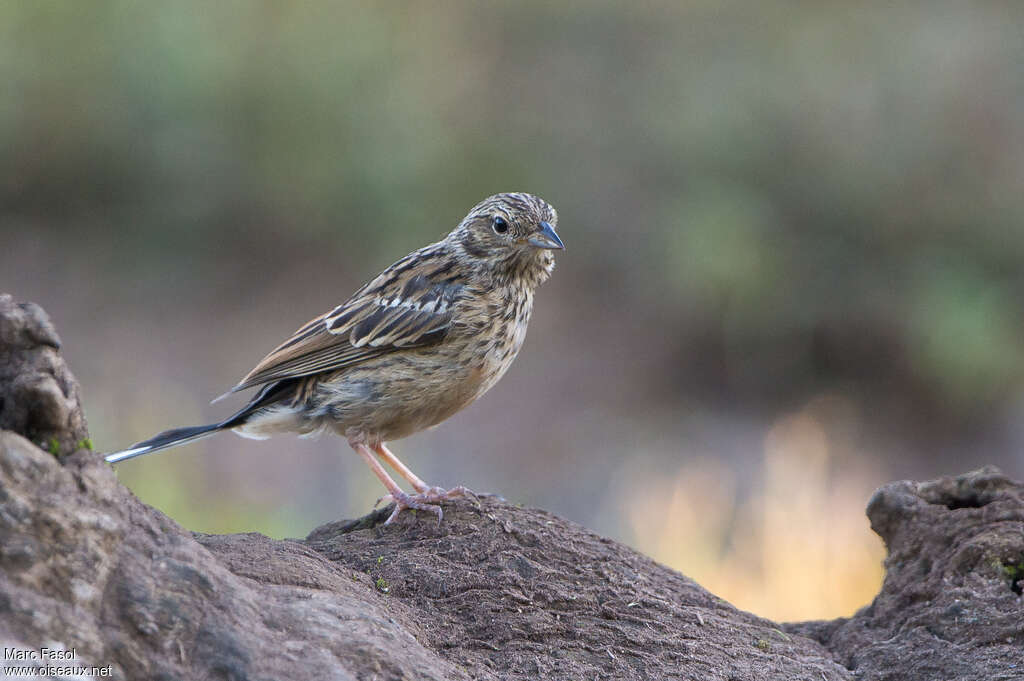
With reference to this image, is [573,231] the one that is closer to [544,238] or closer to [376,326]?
[544,238]

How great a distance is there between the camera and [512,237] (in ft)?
17.6

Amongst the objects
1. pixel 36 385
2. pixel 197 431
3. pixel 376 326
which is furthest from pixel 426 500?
pixel 36 385

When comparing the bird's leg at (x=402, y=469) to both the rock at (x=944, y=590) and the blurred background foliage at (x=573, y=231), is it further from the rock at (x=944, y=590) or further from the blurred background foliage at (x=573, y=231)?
the blurred background foliage at (x=573, y=231)

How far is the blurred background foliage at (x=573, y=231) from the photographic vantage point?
1149 cm

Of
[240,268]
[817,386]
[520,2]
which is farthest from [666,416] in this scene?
[520,2]

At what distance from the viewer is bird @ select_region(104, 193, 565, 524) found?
16.4 ft

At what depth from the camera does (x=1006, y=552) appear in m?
4.08

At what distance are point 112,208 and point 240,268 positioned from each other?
1484mm

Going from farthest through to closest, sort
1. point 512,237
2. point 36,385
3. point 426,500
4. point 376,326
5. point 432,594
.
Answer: point 512,237 < point 376,326 < point 426,500 < point 432,594 < point 36,385

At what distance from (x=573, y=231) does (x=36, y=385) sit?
10.9 metres

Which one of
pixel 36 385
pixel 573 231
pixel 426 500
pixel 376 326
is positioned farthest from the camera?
pixel 573 231

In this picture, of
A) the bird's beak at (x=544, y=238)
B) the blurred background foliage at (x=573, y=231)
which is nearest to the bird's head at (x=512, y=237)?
the bird's beak at (x=544, y=238)

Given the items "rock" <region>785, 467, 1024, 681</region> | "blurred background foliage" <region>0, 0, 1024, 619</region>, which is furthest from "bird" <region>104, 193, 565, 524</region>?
"blurred background foliage" <region>0, 0, 1024, 619</region>

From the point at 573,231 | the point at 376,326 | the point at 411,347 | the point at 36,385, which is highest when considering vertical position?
the point at 573,231
